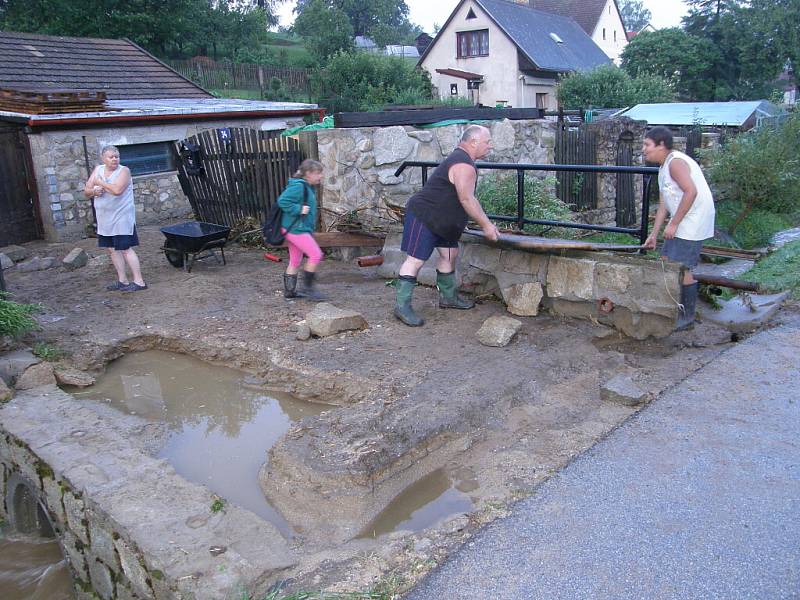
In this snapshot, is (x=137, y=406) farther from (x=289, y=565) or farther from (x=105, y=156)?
(x=105, y=156)

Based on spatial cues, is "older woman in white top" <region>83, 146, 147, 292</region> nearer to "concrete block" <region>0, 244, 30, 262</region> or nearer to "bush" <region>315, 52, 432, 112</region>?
"concrete block" <region>0, 244, 30, 262</region>

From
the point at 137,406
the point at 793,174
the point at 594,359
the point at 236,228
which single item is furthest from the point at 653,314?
the point at 793,174

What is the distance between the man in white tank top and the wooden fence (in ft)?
87.7

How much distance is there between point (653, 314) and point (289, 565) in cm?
367

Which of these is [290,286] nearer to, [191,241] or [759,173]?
[191,241]

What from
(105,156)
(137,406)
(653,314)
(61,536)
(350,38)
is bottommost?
(61,536)

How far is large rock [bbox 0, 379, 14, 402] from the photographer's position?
4949 millimetres

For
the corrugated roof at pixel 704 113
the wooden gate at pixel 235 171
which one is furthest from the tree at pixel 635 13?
the wooden gate at pixel 235 171

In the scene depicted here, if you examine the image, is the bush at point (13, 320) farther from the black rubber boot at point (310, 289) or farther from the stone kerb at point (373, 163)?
the stone kerb at point (373, 163)

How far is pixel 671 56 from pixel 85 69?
31.1m

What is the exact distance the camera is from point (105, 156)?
7.39 m

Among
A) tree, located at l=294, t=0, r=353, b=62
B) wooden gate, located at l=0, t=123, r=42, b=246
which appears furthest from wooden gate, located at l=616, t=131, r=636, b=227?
tree, located at l=294, t=0, r=353, b=62

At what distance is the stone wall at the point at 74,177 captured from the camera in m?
11.3

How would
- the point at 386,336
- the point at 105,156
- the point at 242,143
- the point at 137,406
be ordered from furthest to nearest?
1. the point at 242,143
2. the point at 105,156
3. the point at 386,336
4. the point at 137,406
